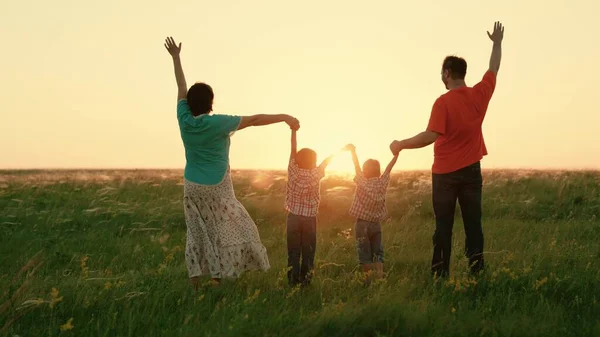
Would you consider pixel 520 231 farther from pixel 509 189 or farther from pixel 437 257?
pixel 509 189

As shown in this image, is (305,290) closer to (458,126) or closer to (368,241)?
(368,241)

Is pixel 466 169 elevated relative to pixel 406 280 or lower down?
elevated

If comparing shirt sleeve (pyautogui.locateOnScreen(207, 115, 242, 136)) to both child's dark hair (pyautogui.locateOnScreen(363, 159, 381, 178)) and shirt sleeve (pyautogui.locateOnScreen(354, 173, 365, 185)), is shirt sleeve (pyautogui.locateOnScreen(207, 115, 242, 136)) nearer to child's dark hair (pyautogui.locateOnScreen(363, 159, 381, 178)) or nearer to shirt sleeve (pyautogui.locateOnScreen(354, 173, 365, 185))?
shirt sleeve (pyautogui.locateOnScreen(354, 173, 365, 185))

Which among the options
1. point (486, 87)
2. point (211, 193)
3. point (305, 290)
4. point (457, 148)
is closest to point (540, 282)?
point (457, 148)

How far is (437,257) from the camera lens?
21.9 ft

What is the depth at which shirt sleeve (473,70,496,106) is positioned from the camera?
643 centimetres

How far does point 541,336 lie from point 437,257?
2207 mm

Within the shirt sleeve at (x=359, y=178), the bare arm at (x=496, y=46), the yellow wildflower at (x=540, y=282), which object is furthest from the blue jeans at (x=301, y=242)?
the bare arm at (x=496, y=46)

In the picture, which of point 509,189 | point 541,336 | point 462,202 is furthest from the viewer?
point 509,189

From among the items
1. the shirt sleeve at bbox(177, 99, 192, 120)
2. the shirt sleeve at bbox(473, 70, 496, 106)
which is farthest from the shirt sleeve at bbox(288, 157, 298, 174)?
the shirt sleeve at bbox(473, 70, 496, 106)

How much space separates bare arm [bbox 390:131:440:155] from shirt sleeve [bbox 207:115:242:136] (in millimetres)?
1726

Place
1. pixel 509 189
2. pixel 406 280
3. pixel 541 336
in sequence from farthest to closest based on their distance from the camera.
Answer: pixel 509 189 → pixel 406 280 → pixel 541 336

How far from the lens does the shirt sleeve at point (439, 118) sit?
6234mm

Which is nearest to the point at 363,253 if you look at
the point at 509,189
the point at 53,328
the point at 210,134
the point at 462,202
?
the point at 462,202
